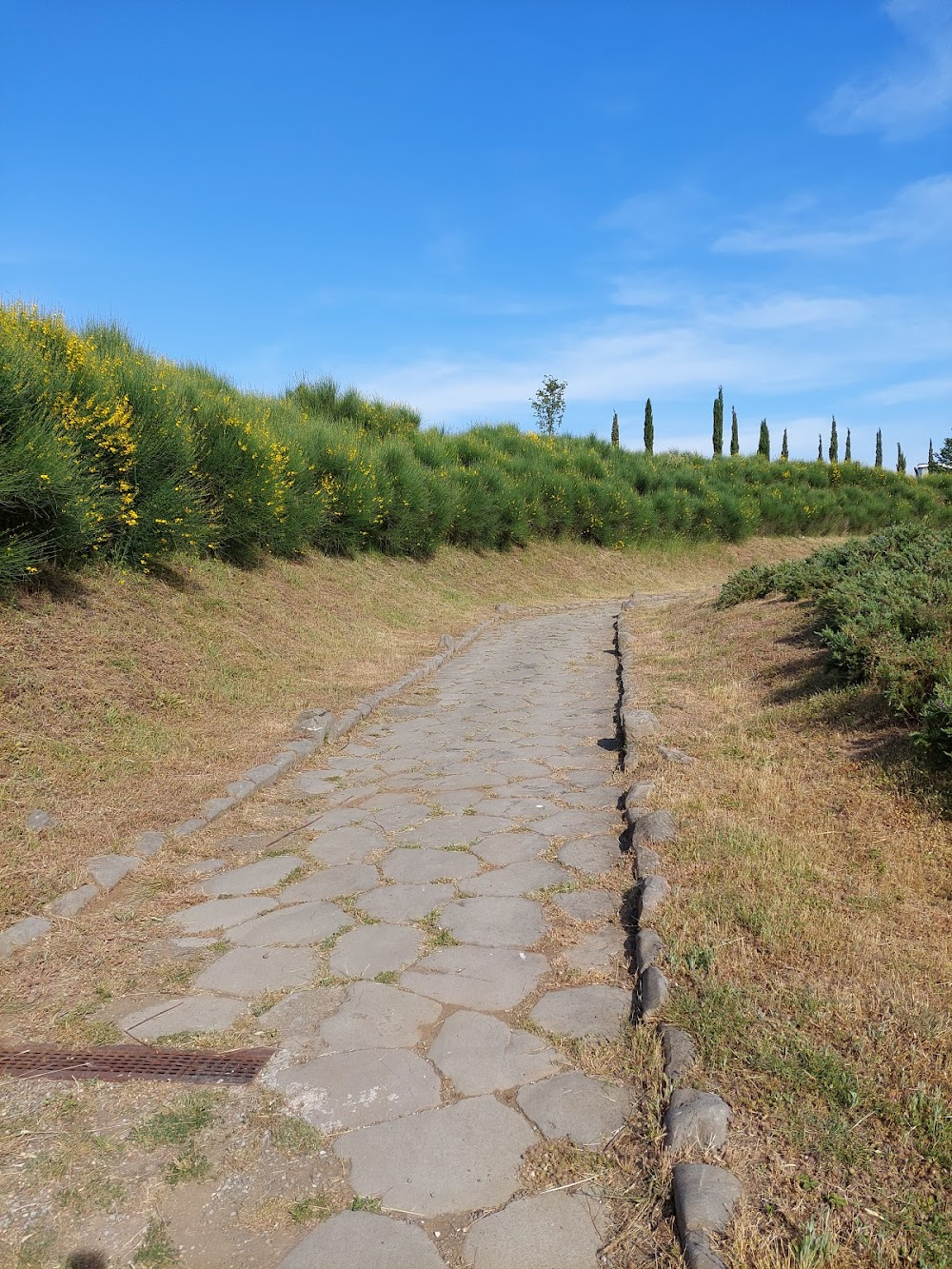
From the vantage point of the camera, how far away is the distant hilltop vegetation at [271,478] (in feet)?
21.0

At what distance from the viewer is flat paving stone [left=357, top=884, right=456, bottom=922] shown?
3688mm

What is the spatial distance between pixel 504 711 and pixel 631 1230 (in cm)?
569

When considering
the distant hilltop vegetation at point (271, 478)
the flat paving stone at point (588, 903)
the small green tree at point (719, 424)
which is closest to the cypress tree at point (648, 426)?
the small green tree at point (719, 424)

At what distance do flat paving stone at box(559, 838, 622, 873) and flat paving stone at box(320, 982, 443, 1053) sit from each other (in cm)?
126

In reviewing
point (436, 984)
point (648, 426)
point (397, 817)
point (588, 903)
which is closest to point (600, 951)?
point (588, 903)

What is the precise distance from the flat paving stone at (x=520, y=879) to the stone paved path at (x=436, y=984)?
0.01m

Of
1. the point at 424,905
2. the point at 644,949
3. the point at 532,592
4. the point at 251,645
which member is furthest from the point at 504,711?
the point at 532,592

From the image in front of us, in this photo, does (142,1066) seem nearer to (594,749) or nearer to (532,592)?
(594,749)

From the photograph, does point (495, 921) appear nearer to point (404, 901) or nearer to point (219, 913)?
point (404, 901)

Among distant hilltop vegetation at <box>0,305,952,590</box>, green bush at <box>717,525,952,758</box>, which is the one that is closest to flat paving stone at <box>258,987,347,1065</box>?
green bush at <box>717,525,952,758</box>

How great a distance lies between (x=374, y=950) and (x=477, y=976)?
46 centimetres

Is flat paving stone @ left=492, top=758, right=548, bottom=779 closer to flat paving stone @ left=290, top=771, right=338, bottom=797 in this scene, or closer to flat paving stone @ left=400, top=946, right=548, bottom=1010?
flat paving stone @ left=290, top=771, right=338, bottom=797

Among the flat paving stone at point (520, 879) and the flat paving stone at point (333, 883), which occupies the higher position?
the flat paving stone at point (520, 879)

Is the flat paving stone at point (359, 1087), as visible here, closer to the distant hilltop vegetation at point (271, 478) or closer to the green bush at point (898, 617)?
the green bush at point (898, 617)
